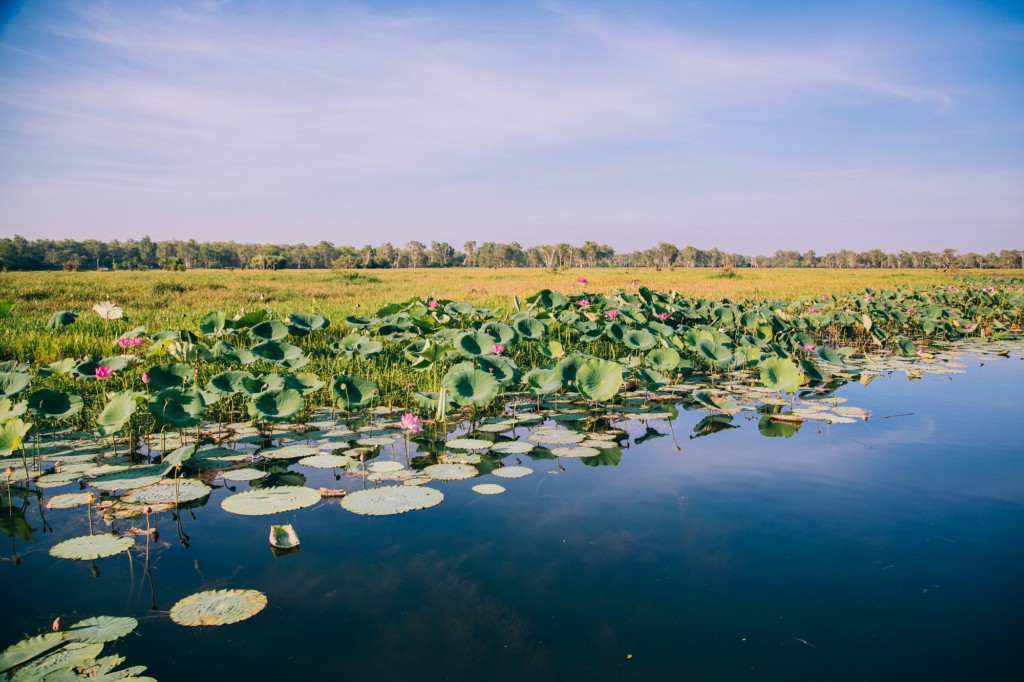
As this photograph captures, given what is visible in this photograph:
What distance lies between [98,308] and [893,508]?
6305mm

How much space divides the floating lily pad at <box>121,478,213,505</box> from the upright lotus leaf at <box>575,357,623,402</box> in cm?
256

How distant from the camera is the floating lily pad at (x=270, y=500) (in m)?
2.72

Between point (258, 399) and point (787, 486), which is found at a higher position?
point (258, 399)

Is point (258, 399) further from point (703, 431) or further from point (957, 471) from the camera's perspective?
point (957, 471)

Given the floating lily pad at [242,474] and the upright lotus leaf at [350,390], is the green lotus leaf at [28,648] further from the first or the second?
the upright lotus leaf at [350,390]

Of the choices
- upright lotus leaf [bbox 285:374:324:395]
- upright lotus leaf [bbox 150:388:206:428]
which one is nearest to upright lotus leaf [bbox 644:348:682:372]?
upright lotus leaf [bbox 285:374:324:395]

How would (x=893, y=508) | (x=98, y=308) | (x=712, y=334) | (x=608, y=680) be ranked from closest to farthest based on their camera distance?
1. (x=608, y=680)
2. (x=893, y=508)
3. (x=98, y=308)
4. (x=712, y=334)

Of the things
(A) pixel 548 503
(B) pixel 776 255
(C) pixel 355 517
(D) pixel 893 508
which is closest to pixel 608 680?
(A) pixel 548 503

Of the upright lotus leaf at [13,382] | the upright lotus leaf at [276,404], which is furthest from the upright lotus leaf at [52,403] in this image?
the upright lotus leaf at [276,404]

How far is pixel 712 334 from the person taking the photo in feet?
20.3

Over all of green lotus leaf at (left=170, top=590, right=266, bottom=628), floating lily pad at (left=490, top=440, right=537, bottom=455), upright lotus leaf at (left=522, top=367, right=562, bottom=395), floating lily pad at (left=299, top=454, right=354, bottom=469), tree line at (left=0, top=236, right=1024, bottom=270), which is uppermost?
tree line at (left=0, top=236, right=1024, bottom=270)

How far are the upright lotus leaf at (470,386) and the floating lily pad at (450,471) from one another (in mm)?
667

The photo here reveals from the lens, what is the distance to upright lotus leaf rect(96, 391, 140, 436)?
3152 millimetres

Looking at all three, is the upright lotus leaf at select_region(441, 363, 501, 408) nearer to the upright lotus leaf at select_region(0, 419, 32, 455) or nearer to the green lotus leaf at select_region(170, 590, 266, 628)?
the green lotus leaf at select_region(170, 590, 266, 628)
